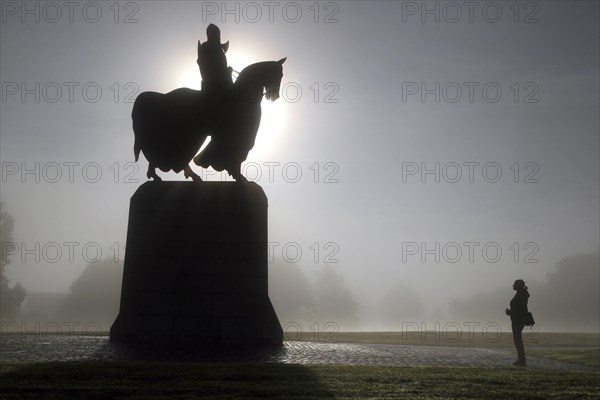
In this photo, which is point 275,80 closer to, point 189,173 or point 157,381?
point 189,173

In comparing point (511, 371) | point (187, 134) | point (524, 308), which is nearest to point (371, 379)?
point (511, 371)

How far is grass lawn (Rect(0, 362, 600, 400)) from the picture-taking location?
8680mm

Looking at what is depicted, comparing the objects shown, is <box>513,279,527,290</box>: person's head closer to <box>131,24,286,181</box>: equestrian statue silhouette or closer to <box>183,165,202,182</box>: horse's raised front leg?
<box>131,24,286,181</box>: equestrian statue silhouette

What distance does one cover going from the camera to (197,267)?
1641 cm

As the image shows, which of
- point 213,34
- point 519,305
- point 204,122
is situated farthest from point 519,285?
point 213,34

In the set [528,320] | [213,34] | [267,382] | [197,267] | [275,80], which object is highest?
[213,34]

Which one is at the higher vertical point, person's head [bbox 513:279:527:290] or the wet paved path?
person's head [bbox 513:279:527:290]

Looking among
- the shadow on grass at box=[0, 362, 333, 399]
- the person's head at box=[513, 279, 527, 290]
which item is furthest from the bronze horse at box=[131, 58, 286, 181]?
the person's head at box=[513, 279, 527, 290]

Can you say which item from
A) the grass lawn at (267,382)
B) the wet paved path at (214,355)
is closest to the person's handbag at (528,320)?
the wet paved path at (214,355)

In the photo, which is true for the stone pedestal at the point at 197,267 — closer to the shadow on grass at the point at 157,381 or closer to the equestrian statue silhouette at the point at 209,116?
the equestrian statue silhouette at the point at 209,116

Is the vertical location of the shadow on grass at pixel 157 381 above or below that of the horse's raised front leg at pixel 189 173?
below

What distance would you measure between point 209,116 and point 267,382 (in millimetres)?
10136

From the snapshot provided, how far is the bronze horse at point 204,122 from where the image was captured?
56.9ft

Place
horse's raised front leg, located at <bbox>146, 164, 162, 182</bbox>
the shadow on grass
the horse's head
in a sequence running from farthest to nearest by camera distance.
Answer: horse's raised front leg, located at <bbox>146, 164, 162, 182</bbox> < the horse's head < the shadow on grass
